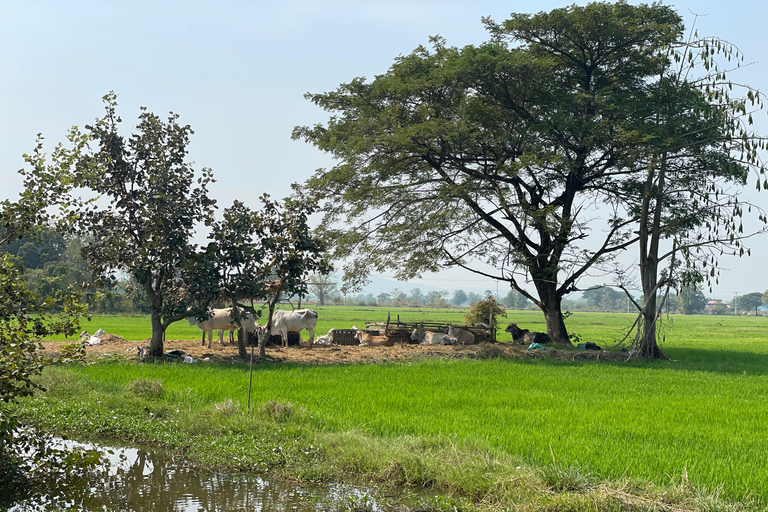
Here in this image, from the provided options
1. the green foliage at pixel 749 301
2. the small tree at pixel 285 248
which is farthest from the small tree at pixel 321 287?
the green foliage at pixel 749 301

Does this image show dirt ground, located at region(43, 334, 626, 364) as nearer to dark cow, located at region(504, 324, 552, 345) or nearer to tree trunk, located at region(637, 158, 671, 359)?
tree trunk, located at region(637, 158, 671, 359)

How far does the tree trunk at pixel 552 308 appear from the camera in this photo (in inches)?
981

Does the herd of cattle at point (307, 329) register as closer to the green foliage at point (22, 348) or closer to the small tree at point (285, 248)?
the small tree at point (285, 248)

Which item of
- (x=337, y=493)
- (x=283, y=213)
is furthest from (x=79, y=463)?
(x=283, y=213)

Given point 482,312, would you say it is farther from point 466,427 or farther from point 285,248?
point 466,427

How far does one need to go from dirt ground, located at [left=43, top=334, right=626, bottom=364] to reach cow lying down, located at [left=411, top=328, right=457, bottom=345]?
44.2 inches

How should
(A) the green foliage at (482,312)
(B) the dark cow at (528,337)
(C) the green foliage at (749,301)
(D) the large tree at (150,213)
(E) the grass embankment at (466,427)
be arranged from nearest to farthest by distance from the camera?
(E) the grass embankment at (466,427)
(D) the large tree at (150,213)
(B) the dark cow at (528,337)
(A) the green foliage at (482,312)
(C) the green foliage at (749,301)

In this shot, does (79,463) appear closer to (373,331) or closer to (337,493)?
(337,493)

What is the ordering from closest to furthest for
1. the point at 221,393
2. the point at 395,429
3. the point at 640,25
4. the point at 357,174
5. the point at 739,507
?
the point at 739,507
the point at 395,429
the point at 221,393
the point at 640,25
the point at 357,174

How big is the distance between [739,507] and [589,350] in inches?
657

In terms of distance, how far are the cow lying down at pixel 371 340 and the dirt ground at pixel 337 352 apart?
3.63 feet

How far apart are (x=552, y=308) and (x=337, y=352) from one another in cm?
904

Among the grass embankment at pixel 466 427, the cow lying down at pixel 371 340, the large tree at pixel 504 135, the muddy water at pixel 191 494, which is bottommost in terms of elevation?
the muddy water at pixel 191 494

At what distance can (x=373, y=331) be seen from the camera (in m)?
25.2
